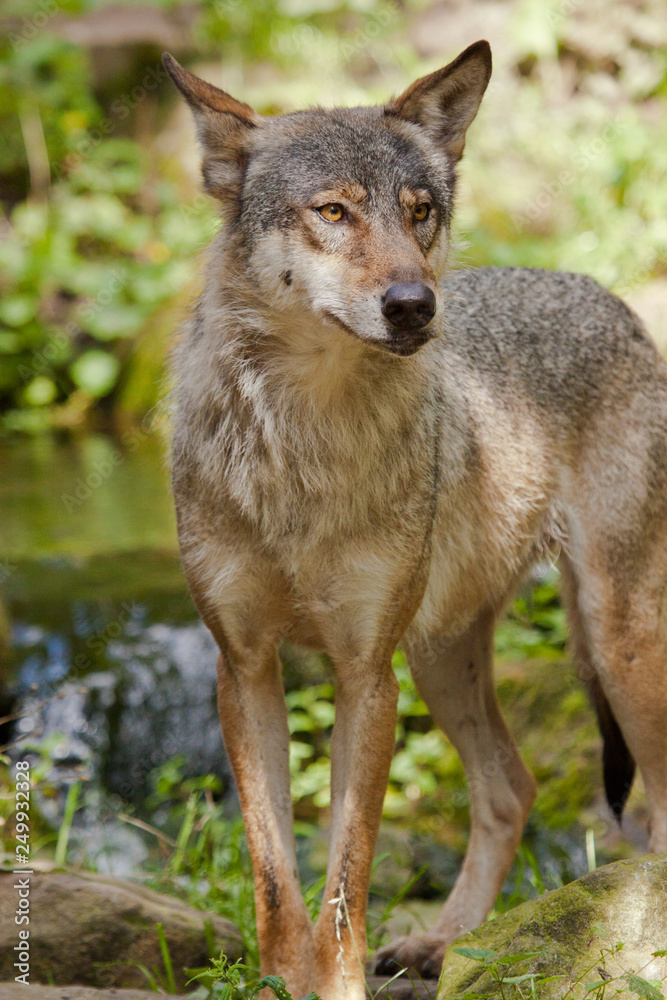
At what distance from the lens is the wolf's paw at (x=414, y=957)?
3893 millimetres

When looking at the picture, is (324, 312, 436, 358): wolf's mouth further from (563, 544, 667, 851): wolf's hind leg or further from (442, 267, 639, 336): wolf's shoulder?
(563, 544, 667, 851): wolf's hind leg

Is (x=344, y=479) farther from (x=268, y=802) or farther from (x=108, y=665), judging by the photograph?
(x=108, y=665)

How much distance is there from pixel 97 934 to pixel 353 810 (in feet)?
3.81

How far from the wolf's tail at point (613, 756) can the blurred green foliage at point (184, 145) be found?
6924mm

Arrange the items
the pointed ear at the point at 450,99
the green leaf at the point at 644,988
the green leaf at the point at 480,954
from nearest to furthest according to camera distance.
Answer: the green leaf at the point at 644,988 → the green leaf at the point at 480,954 → the pointed ear at the point at 450,99

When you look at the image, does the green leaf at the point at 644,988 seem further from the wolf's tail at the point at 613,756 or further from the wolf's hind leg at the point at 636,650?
the wolf's tail at the point at 613,756

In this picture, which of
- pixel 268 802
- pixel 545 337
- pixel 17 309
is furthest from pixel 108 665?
pixel 17 309

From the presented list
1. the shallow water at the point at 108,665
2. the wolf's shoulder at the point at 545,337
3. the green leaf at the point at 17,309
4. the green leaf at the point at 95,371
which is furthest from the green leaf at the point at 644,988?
the green leaf at the point at 17,309

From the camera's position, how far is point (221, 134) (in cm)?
346

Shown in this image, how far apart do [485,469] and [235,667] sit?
1.41m

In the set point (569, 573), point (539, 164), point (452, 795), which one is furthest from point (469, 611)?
point (539, 164)

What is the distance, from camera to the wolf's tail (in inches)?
176

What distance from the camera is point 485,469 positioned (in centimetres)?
418

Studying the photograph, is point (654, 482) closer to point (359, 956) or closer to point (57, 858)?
point (359, 956)
